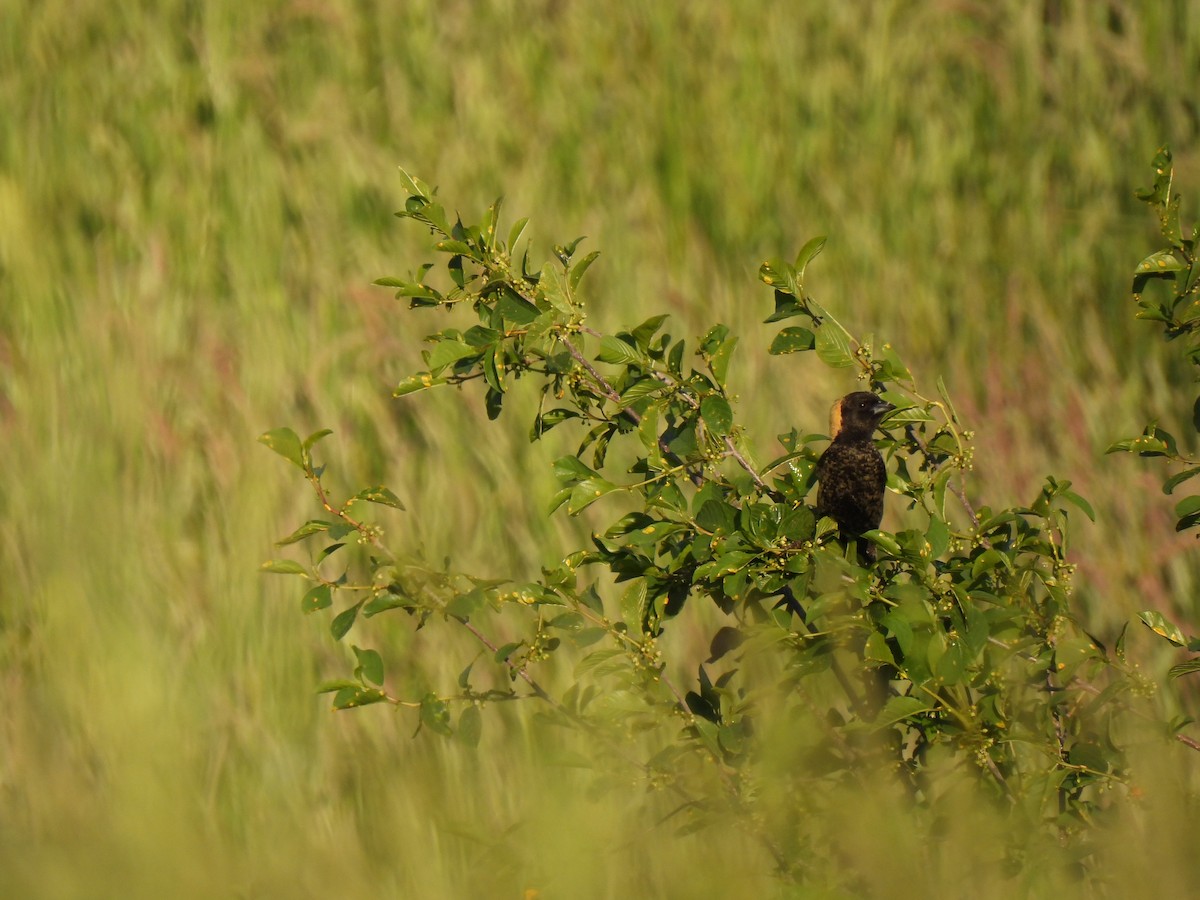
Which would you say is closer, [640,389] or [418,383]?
[640,389]

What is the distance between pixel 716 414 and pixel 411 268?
71.4 inches

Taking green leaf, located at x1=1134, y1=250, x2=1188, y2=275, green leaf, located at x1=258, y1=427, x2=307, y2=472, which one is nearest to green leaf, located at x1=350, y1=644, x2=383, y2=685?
green leaf, located at x1=258, y1=427, x2=307, y2=472

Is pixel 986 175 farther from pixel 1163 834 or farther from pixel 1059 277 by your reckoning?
pixel 1163 834

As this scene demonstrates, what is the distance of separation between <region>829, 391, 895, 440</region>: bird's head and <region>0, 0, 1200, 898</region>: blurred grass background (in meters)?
0.79

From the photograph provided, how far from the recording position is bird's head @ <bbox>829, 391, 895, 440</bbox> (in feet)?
6.27

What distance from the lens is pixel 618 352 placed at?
5.74ft

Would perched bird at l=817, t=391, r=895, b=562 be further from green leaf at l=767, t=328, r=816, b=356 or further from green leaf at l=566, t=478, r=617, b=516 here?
green leaf at l=566, t=478, r=617, b=516

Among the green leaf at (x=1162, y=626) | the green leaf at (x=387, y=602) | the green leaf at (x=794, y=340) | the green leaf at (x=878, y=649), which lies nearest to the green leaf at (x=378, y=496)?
the green leaf at (x=387, y=602)

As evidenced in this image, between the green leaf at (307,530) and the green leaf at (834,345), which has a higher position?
the green leaf at (834,345)

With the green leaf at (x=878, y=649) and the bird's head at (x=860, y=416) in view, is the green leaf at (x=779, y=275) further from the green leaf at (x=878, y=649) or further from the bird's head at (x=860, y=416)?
the green leaf at (x=878, y=649)

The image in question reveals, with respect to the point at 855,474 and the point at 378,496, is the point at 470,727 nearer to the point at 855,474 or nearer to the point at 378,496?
the point at 378,496

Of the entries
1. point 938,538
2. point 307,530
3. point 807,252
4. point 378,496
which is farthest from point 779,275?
point 307,530

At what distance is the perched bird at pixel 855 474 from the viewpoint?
1.85m

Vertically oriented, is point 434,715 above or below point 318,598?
below
